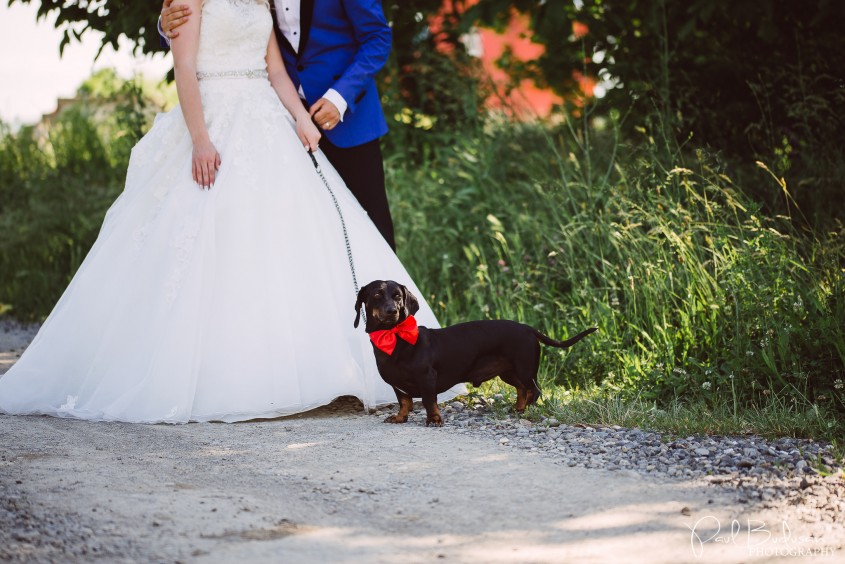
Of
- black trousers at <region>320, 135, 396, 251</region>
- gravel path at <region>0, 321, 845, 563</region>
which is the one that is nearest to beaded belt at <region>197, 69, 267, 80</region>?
black trousers at <region>320, 135, 396, 251</region>

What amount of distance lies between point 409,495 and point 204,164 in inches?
80.6

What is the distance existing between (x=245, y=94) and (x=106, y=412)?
160 centimetres

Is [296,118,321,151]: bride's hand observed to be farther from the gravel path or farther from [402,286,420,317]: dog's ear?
the gravel path

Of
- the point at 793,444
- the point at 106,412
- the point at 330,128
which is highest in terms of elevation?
the point at 330,128

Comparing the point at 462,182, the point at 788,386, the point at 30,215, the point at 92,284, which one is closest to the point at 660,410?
the point at 788,386

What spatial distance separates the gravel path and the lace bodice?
68.1 inches

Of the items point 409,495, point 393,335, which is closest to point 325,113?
point 393,335

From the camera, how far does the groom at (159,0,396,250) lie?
455 cm

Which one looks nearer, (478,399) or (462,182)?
(478,399)

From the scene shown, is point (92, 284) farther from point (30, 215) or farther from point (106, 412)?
point (30, 215)

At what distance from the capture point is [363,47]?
460cm

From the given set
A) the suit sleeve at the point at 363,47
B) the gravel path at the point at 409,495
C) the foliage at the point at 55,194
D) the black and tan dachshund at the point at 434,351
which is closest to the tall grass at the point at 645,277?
the black and tan dachshund at the point at 434,351

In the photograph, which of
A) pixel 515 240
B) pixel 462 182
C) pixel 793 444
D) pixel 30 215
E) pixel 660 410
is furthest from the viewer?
pixel 30 215

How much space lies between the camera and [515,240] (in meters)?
5.96
